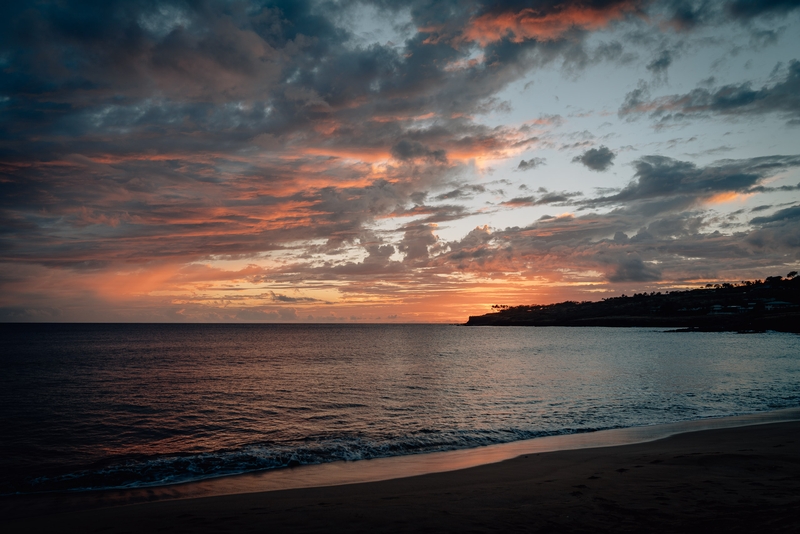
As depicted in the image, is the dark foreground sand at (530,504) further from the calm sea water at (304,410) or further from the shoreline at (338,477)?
the calm sea water at (304,410)

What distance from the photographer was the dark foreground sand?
866 cm

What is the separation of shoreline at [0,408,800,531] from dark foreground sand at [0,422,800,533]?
0.18 m

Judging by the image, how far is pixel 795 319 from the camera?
4744 inches

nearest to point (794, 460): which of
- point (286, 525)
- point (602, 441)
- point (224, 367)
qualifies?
point (602, 441)

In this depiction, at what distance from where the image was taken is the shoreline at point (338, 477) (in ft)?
39.0

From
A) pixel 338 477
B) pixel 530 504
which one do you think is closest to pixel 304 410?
pixel 338 477

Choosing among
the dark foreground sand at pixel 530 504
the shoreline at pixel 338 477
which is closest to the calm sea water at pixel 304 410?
the shoreline at pixel 338 477

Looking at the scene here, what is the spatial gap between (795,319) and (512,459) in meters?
148

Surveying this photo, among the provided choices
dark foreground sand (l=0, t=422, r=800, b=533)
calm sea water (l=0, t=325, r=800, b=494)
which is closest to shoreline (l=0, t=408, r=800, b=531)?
dark foreground sand (l=0, t=422, r=800, b=533)

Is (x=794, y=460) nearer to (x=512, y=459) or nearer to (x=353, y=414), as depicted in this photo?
(x=512, y=459)

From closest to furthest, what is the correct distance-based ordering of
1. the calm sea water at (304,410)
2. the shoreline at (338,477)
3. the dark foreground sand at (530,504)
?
the dark foreground sand at (530,504)
the shoreline at (338,477)
the calm sea water at (304,410)

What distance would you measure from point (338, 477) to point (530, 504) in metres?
6.88

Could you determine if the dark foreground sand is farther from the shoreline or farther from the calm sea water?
the calm sea water

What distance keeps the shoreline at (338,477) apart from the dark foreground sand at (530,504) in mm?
184
